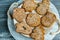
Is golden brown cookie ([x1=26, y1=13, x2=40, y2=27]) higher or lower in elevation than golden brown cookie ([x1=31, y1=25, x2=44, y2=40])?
higher

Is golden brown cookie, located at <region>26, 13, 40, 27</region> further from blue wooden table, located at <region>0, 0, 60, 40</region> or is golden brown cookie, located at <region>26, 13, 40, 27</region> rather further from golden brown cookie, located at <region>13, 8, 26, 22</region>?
blue wooden table, located at <region>0, 0, 60, 40</region>

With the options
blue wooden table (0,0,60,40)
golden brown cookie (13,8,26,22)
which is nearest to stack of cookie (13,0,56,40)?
golden brown cookie (13,8,26,22)

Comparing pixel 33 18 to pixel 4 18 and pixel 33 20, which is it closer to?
pixel 33 20

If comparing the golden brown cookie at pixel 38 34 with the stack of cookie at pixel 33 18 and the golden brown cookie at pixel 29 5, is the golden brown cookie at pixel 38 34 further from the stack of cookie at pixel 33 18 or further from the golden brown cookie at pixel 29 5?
the golden brown cookie at pixel 29 5

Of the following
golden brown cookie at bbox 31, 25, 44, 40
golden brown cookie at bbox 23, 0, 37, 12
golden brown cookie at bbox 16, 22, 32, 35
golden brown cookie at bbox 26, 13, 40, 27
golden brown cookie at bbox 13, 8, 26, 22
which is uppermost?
golden brown cookie at bbox 23, 0, 37, 12

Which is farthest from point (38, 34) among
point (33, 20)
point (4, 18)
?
point (4, 18)

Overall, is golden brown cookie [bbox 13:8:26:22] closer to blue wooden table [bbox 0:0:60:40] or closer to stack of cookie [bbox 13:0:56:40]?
stack of cookie [bbox 13:0:56:40]

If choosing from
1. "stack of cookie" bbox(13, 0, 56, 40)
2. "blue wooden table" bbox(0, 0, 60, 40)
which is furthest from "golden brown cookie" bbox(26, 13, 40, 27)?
"blue wooden table" bbox(0, 0, 60, 40)

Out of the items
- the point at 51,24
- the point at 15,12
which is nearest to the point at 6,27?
the point at 15,12
